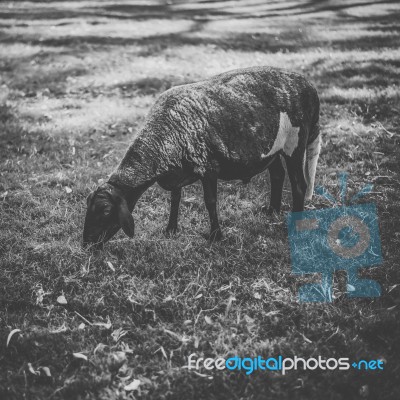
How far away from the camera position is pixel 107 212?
3316mm

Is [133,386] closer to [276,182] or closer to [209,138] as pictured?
[209,138]

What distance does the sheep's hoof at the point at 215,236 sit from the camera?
160 inches

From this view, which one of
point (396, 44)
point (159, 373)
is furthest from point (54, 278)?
point (396, 44)

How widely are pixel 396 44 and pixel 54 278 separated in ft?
34.8

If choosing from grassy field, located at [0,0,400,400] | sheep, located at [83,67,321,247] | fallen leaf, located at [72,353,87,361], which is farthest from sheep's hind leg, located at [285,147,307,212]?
fallen leaf, located at [72,353,87,361]

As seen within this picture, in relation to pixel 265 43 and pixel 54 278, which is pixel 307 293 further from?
pixel 265 43

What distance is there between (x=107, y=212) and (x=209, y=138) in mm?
1170

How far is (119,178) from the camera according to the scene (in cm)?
344

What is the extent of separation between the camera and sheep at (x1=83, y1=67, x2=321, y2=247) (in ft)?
11.3

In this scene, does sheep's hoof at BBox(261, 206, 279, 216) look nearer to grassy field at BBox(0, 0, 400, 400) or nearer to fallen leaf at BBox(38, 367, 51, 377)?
grassy field at BBox(0, 0, 400, 400)

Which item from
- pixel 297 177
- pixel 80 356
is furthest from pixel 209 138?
pixel 80 356

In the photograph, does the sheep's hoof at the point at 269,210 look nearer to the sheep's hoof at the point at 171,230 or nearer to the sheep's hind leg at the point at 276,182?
the sheep's hind leg at the point at 276,182

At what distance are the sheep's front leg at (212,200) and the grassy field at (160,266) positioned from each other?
13cm

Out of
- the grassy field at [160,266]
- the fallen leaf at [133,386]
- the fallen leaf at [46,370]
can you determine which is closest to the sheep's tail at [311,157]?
the grassy field at [160,266]
